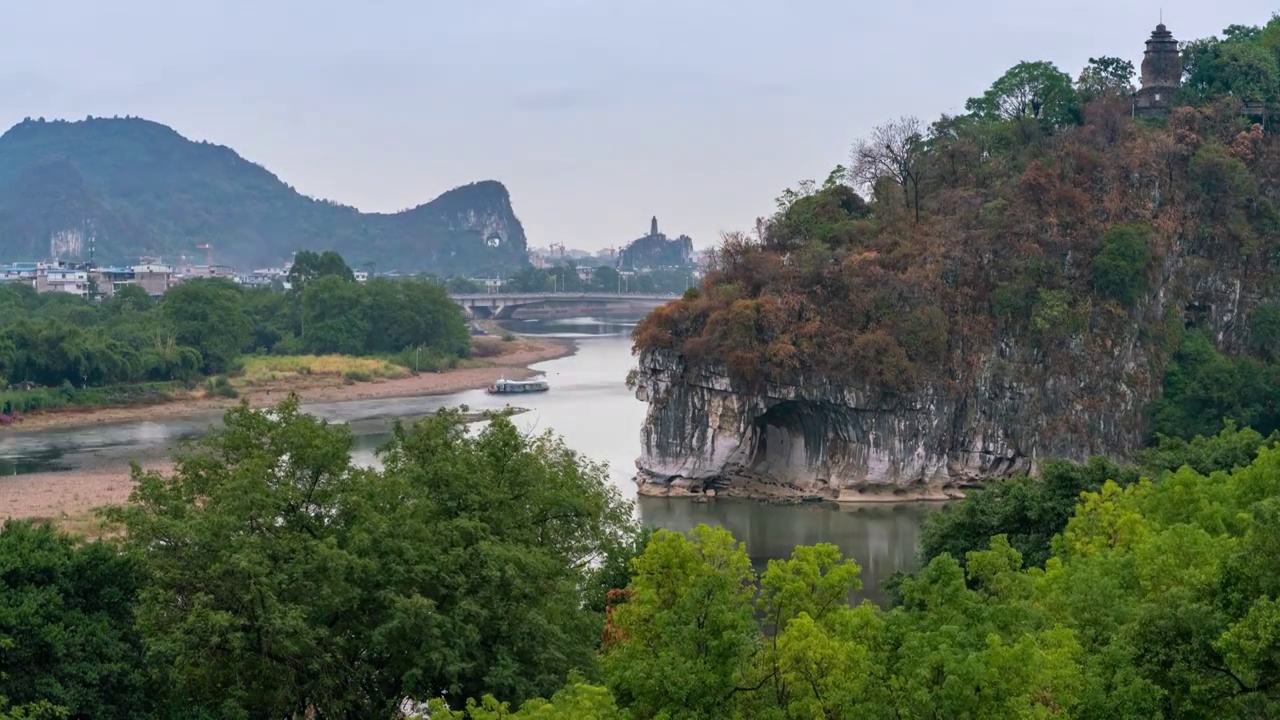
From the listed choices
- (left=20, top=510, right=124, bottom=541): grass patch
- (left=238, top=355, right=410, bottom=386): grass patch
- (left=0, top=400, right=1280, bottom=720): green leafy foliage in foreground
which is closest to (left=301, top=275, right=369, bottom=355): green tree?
(left=238, top=355, right=410, bottom=386): grass patch

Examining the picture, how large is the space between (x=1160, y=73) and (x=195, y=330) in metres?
43.3

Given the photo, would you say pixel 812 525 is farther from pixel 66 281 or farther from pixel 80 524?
pixel 66 281

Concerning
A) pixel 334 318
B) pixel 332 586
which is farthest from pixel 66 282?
pixel 332 586

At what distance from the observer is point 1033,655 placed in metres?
→ 13.0

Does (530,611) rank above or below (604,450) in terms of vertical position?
above

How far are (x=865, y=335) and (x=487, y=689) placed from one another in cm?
2746

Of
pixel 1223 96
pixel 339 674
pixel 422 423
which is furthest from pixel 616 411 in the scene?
pixel 339 674

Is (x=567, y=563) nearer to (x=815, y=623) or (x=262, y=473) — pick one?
(x=262, y=473)

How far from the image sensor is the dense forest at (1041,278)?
43812 mm

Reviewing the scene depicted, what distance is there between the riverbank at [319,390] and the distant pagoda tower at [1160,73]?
1325 inches

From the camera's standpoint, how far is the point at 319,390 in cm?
6831

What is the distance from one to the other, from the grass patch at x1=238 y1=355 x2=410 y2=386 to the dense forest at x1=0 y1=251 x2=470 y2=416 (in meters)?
1.39

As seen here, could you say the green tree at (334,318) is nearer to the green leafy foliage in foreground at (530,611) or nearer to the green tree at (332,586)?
the green leafy foliage in foreground at (530,611)

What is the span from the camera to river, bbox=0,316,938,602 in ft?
120
